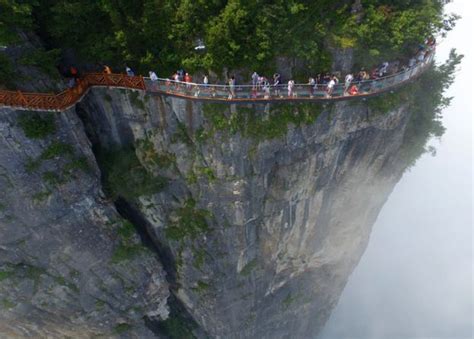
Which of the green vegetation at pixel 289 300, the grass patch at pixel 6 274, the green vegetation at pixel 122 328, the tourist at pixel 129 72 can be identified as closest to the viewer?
→ the tourist at pixel 129 72

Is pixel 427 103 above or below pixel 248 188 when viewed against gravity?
above

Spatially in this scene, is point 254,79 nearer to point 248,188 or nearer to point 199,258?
point 248,188

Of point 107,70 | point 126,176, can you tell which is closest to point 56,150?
point 126,176

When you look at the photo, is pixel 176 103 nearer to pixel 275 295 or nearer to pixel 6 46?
pixel 6 46

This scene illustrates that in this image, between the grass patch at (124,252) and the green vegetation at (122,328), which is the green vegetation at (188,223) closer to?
the grass patch at (124,252)

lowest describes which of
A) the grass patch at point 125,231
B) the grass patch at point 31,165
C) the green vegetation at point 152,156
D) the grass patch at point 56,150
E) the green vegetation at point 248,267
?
the green vegetation at point 248,267

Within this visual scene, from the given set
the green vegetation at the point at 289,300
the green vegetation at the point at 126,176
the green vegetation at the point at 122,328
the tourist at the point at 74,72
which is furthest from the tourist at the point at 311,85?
the green vegetation at the point at 122,328

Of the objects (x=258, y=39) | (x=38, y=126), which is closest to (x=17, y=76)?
(x=38, y=126)
